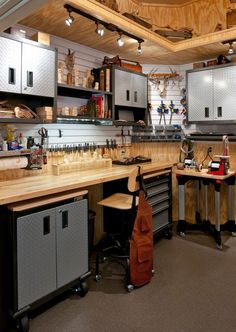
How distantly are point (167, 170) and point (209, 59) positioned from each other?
2.08 meters

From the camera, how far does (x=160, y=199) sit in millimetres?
3734

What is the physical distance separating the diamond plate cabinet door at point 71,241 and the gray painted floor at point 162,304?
0.27 m

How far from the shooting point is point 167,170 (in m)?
3.93

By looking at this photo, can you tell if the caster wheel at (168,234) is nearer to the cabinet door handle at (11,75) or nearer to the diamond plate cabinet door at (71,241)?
the diamond plate cabinet door at (71,241)

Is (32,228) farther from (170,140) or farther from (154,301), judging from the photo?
(170,140)

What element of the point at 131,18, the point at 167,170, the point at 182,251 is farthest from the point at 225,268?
the point at 131,18

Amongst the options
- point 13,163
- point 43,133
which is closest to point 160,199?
point 43,133

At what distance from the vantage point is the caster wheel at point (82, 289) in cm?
259

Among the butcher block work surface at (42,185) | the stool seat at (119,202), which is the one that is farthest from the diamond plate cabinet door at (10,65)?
the stool seat at (119,202)

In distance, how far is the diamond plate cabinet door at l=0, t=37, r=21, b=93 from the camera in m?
2.51

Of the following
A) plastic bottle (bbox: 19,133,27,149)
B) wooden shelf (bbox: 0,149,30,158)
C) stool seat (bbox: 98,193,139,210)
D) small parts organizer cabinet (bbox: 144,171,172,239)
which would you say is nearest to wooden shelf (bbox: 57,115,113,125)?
plastic bottle (bbox: 19,133,27,149)

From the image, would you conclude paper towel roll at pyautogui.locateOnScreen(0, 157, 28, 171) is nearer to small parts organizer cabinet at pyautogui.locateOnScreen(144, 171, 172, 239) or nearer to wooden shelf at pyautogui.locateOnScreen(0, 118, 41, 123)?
wooden shelf at pyautogui.locateOnScreen(0, 118, 41, 123)

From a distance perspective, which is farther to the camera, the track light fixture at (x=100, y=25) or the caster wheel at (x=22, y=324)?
the track light fixture at (x=100, y=25)

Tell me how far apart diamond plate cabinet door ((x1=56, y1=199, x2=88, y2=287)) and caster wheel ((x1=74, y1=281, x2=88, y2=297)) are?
10 cm
